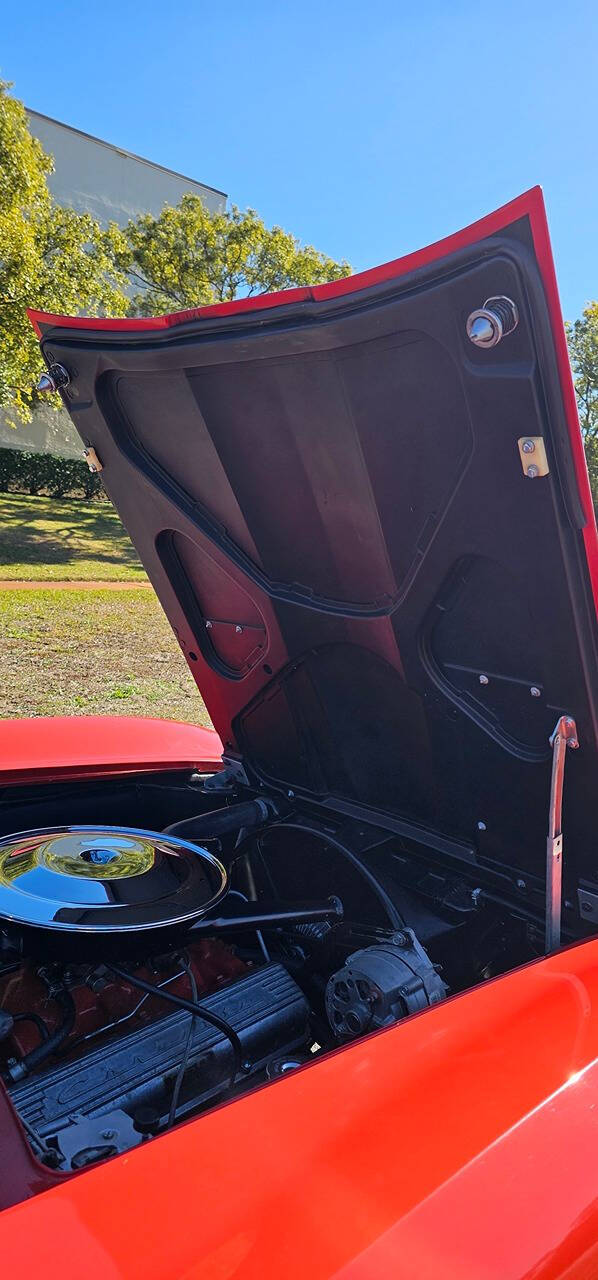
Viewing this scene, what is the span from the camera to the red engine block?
1708mm

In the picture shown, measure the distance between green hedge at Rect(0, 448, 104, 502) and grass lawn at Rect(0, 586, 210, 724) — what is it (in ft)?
38.2

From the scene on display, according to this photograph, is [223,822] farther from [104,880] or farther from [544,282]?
[544,282]

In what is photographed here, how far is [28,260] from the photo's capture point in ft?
37.2

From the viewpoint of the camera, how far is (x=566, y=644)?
4.69 feet

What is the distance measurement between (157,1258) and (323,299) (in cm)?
133

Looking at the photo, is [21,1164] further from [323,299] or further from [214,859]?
[323,299]

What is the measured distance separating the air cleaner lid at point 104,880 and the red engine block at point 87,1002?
204mm

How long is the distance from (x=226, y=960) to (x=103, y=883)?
0.45 m

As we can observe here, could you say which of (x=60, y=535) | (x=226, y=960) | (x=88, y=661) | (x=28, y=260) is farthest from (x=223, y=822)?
(x=60, y=535)

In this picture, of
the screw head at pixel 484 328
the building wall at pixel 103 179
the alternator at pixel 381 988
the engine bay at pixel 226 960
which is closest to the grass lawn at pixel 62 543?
the building wall at pixel 103 179

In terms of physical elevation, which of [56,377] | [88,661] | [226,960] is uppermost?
[56,377]

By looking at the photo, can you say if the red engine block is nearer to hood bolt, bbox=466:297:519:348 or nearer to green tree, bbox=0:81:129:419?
hood bolt, bbox=466:297:519:348

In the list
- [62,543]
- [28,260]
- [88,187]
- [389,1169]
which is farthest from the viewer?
[88,187]

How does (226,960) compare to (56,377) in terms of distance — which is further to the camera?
(226,960)
